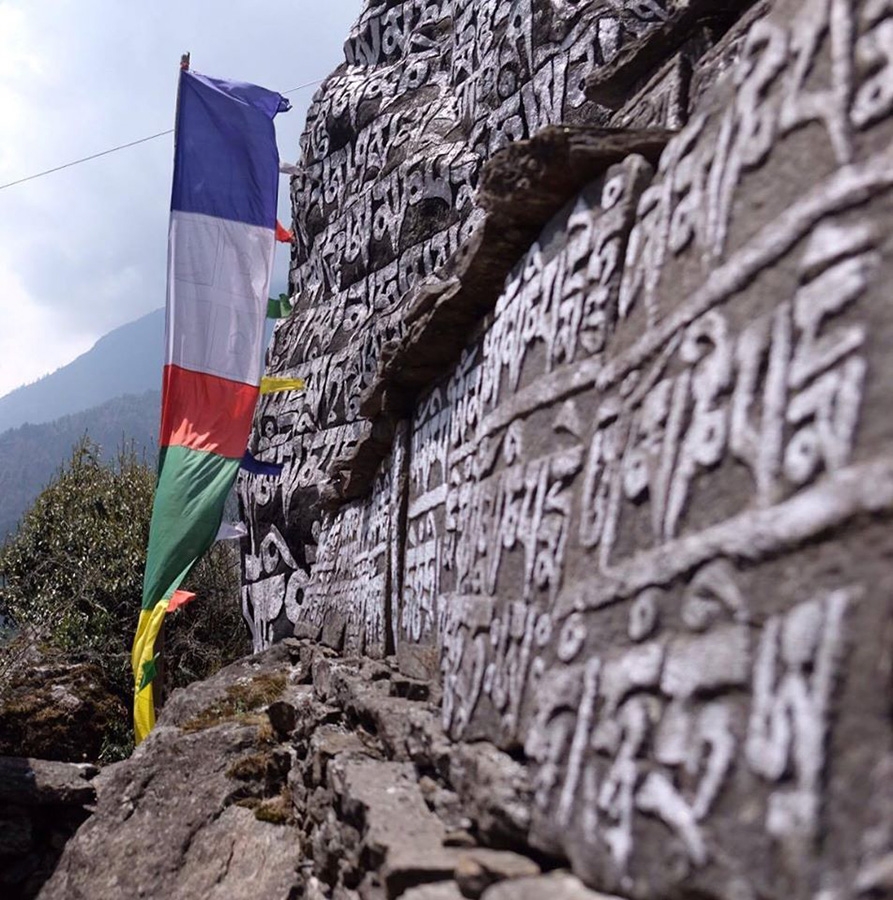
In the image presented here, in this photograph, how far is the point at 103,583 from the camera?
639 inches

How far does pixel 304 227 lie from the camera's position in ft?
47.6

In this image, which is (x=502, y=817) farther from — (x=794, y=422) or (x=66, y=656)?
(x=66, y=656)

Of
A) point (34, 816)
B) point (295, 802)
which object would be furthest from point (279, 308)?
point (295, 802)

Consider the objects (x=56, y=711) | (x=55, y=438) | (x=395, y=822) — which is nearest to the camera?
(x=395, y=822)

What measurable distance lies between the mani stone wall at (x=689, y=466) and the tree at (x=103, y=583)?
12188mm

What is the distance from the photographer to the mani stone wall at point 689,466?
149 cm

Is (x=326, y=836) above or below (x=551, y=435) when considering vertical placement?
below

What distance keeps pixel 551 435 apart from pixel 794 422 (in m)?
1.17

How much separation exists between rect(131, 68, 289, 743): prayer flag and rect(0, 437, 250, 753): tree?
4824mm

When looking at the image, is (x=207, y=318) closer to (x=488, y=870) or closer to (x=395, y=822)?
(x=395, y=822)

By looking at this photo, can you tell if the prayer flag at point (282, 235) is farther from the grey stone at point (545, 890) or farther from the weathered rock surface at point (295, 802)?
the grey stone at point (545, 890)

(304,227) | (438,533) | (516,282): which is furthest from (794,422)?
(304,227)

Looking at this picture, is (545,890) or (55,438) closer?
(545,890)

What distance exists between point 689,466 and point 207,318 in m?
9.18
